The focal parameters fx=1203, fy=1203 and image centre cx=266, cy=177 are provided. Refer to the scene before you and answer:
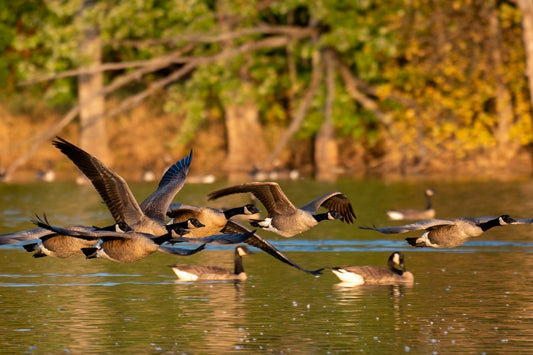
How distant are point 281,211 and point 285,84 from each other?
2892 centimetres

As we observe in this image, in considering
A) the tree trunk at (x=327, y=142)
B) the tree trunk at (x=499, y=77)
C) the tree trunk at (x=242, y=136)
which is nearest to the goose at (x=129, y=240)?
the tree trunk at (x=499, y=77)

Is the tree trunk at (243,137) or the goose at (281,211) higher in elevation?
the tree trunk at (243,137)

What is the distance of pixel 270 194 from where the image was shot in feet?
63.1

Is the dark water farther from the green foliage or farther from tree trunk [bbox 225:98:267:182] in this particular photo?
tree trunk [bbox 225:98:267:182]

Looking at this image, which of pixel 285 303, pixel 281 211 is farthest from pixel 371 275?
pixel 285 303

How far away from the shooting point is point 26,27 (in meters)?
50.7

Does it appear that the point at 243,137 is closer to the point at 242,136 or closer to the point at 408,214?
the point at 242,136

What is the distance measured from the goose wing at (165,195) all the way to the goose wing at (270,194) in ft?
2.08

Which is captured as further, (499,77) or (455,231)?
(499,77)

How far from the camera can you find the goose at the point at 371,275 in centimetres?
1964

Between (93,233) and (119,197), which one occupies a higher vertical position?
(119,197)

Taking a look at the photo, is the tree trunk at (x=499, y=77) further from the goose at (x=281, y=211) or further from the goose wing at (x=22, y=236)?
the goose wing at (x=22, y=236)

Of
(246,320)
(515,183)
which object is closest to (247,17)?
(515,183)

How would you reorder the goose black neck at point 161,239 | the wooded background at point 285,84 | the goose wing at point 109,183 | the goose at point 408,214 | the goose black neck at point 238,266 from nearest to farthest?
the goose black neck at point 161,239 < the goose wing at point 109,183 < the goose black neck at point 238,266 < the goose at point 408,214 < the wooded background at point 285,84
